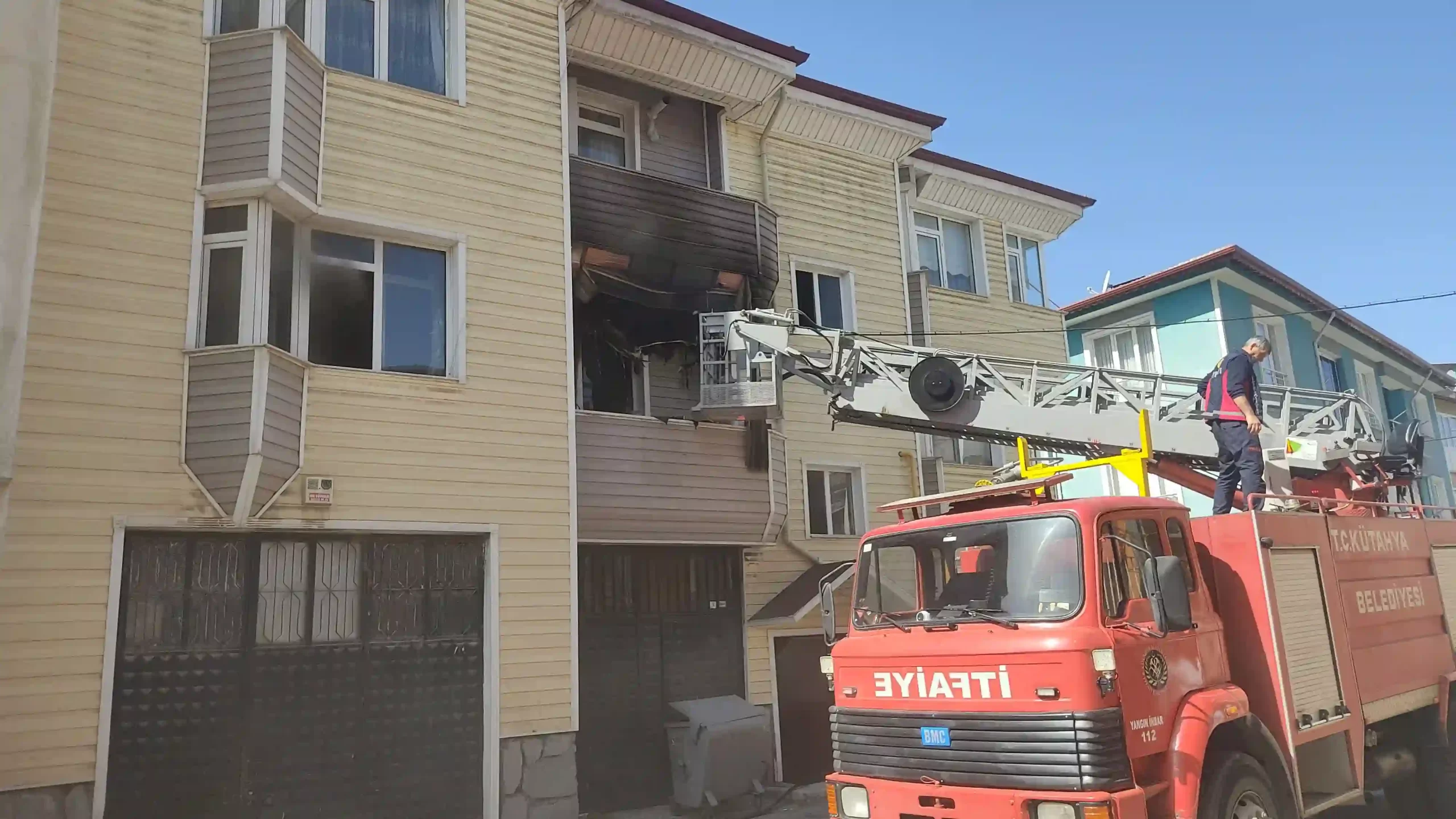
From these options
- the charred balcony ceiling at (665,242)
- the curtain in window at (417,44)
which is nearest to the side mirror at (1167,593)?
the charred balcony ceiling at (665,242)

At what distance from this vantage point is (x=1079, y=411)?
1024 centimetres

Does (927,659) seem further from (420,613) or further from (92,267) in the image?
(92,267)

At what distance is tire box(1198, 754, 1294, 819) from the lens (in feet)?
19.1

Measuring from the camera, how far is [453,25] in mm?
11156

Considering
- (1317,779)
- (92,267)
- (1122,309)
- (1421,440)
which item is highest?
(1122,309)

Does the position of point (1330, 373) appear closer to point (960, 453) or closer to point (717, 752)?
point (960, 453)

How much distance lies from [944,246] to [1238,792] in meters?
13.2

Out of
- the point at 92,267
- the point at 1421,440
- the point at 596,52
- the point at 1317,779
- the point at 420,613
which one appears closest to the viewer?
the point at 1317,779

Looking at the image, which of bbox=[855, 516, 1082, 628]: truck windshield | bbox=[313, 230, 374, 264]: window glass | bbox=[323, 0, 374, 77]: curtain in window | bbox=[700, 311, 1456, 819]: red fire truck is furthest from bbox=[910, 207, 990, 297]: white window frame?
bbox=[855, 516, 1082, 628]: truck windshield

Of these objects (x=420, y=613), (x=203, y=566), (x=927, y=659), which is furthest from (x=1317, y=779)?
(x=203, y=566)

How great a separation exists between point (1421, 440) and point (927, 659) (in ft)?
25.6

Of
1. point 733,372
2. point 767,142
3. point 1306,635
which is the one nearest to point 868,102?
point 767,142

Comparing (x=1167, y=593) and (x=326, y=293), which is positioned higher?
(x=326, y=293)

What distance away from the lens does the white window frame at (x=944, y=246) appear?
1745cm
